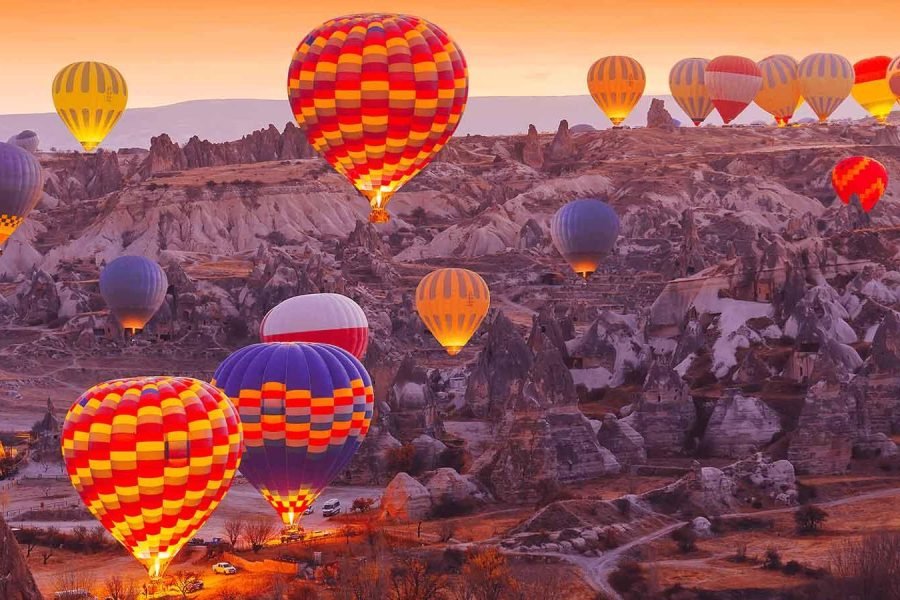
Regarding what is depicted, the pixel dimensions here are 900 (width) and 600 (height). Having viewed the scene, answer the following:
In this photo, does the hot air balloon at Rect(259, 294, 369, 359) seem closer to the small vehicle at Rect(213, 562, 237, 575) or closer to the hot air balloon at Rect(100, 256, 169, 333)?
the small vehicle at Rect(213, 562, 237, 575)

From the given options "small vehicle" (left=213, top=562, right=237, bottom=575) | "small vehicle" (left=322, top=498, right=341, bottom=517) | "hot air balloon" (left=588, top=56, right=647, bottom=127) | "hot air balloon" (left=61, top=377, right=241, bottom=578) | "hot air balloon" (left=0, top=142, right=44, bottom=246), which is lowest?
"small vehicle" (left=322, top=498, right=341, bottom=517)

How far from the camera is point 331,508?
185ft

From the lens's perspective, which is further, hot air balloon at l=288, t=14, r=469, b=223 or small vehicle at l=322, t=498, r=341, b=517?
hot air balloon at l=288, t=14, r=469, b=223

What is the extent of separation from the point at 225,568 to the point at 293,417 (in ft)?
19.6

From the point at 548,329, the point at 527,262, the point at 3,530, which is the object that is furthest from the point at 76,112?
the point at 3,530

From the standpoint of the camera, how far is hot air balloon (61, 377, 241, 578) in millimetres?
44656

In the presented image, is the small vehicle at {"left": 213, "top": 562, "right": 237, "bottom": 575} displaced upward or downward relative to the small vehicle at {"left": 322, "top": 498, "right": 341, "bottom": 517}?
upward

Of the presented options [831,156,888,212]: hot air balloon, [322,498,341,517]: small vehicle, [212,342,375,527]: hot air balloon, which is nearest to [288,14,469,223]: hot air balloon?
[212,342,375,527]: hot air balloon

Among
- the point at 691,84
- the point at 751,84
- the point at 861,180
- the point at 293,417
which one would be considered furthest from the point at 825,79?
the point at 293,417

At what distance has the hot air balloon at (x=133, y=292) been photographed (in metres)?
96.8

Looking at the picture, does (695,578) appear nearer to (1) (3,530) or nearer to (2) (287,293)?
(1) (3,530)

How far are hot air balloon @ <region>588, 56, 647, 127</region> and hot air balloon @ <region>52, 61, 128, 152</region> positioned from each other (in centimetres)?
3600

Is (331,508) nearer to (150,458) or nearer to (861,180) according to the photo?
(150,458)

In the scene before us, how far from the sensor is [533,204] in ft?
464
